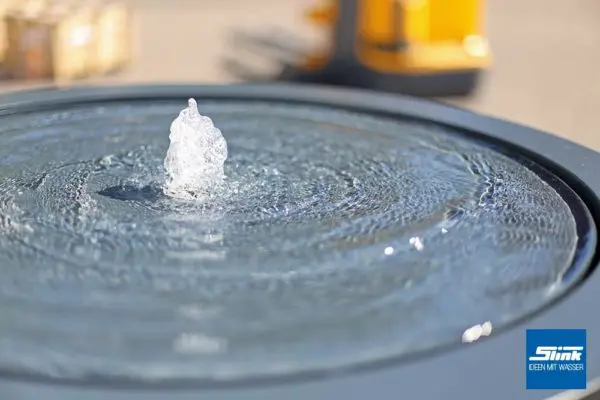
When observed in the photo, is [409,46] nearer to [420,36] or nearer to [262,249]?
[420,36]

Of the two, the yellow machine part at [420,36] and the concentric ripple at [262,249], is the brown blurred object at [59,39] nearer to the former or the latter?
the yellow machine part at [420,36]

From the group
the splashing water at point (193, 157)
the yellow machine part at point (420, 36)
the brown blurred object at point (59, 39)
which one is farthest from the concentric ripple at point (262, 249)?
the brown blurred object at point (59, 39)

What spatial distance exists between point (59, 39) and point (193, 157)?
372cm

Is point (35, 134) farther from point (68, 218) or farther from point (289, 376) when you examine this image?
point (289, 376)

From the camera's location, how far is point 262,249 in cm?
150

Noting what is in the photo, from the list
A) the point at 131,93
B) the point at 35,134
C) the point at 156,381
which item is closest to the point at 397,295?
the point at 156,381

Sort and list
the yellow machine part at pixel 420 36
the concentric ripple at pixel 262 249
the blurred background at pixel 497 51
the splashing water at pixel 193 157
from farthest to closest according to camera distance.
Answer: the blurred background at pixel 497 51
the yellow machine part at pixel 420 36
the splashing water at pixel 193 157
the concentric ripple at pixel 262 249

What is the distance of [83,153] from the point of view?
6.61ft

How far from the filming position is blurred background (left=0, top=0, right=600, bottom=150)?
5289mm

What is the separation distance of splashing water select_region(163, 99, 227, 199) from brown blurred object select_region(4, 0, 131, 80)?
11.8 ft

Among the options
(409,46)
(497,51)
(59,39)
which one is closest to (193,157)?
(409,46)

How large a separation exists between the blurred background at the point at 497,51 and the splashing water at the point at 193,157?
3.25 m

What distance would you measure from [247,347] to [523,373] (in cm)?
36

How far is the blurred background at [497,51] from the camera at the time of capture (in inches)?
208
